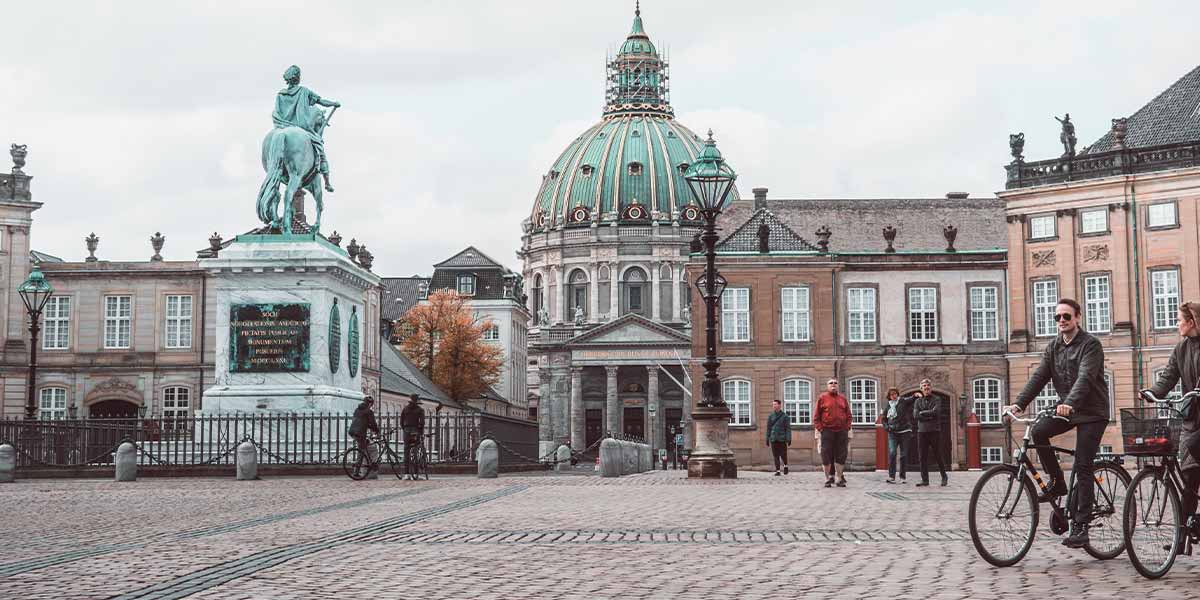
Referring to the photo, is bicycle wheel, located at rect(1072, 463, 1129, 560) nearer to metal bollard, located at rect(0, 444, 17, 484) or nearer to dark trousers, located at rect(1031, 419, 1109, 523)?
dark trousers, located at rect(1031, 419, 1109, 523)

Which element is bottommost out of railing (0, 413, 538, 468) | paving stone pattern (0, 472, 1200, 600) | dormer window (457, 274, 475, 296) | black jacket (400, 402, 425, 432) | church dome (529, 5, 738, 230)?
paving stone pattern (0, 472, 1200, 600)

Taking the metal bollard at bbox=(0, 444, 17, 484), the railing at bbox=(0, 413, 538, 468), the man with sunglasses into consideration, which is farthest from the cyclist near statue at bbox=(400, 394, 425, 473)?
the man with sunglasses

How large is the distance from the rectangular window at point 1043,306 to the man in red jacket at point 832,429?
112 feet

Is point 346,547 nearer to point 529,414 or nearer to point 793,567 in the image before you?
point 793,567

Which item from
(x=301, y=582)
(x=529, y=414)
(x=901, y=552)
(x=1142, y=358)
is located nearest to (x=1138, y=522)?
(x=901, y=552)

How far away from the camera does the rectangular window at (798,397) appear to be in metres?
61.7

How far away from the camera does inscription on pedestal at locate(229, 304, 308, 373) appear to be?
28547mm

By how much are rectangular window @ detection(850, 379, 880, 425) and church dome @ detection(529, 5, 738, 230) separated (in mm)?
73568

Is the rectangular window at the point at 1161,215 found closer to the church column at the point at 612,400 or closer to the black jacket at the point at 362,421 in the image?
the black jacket at the point at 362,421

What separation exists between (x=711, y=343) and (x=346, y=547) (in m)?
16.0

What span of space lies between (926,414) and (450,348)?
73.4m

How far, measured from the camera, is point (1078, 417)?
11.3m

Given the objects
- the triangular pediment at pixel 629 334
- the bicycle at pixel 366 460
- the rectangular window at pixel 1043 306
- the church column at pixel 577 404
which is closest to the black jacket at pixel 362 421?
the bicycle at pixel 366 460

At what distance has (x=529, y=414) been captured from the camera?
481 feet
